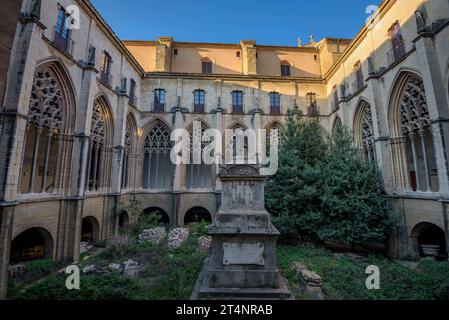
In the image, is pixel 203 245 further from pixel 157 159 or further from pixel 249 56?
pixel 249 56

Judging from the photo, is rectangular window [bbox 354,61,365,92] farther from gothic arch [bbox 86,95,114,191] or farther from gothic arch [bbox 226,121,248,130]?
gothic arch [bbox 86,95,114,191]

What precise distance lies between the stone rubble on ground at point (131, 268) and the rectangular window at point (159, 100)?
13.3 meters

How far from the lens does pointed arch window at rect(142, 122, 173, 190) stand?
18.9 m

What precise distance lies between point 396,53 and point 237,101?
11.6 meters

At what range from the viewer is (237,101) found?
20062 mm

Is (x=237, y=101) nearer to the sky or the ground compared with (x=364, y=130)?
nearer to the sky

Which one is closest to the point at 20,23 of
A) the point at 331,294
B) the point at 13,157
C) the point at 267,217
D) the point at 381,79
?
the point at 13,157

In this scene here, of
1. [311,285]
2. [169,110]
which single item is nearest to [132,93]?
[169,110]

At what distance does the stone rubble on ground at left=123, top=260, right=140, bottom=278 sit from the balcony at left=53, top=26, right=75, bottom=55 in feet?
33.9

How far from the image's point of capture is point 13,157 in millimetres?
7746

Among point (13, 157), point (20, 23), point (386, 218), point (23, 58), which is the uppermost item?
point (20, 23)

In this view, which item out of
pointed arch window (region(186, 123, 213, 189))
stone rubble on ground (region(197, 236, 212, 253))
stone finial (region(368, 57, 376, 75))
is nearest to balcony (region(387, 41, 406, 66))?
stone finial (region(368, 57, 376, 75))

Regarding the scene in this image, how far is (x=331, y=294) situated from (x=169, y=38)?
23127 mm

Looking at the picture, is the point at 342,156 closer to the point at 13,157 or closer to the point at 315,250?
the point at 315,250
